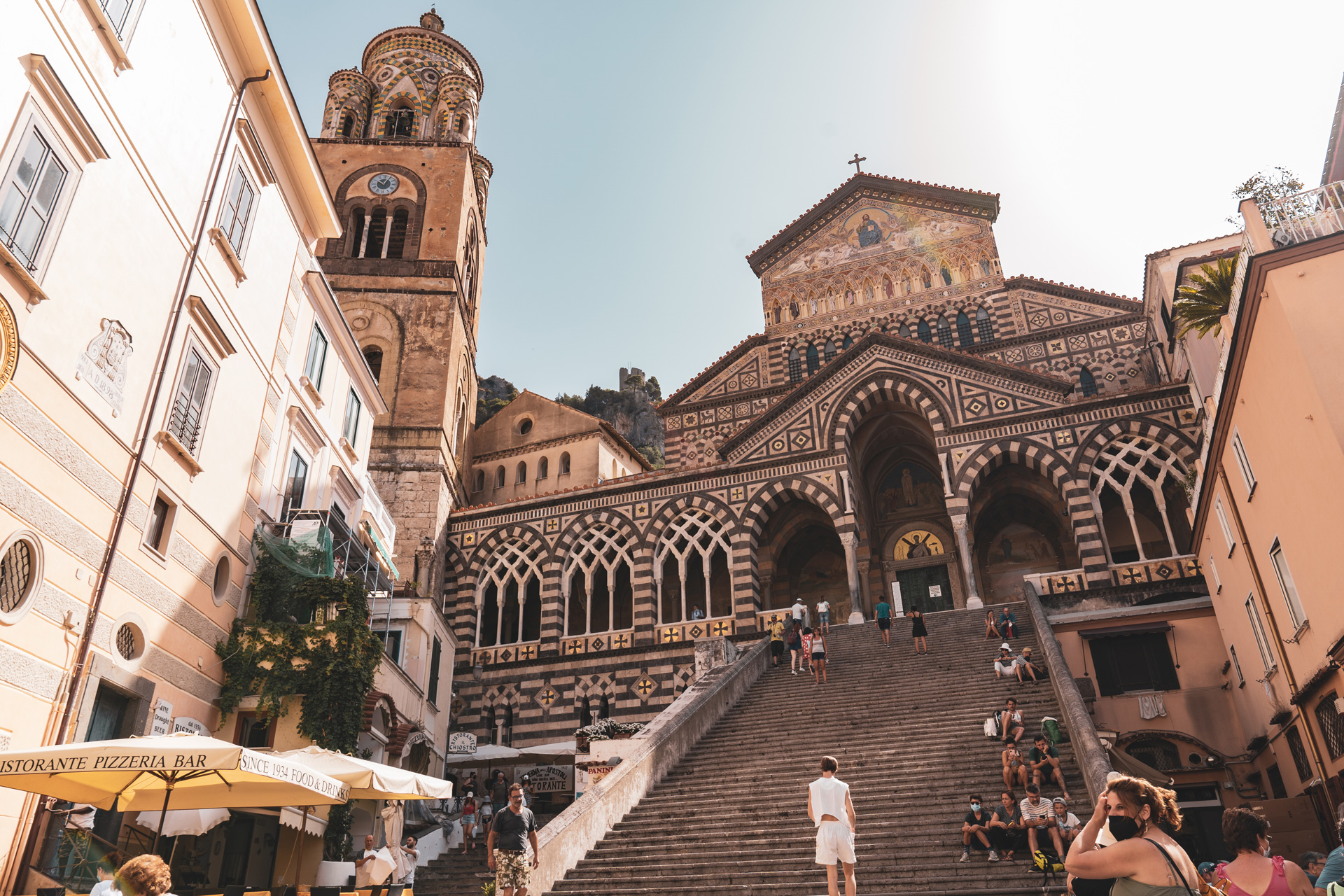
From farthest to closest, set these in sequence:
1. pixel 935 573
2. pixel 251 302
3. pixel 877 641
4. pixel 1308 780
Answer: pixel 935 573, pixel 877 641, pixel 251 302, pixel 1308 780

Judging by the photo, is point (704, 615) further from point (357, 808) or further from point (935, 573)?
point (357, 808)

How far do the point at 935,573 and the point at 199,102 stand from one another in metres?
22.2

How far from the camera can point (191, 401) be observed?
13312 mm

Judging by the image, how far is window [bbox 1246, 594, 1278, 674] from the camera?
48.8 ft

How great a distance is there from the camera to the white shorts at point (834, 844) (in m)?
8.40

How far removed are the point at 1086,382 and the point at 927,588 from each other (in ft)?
29.0

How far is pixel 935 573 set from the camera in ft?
89.7

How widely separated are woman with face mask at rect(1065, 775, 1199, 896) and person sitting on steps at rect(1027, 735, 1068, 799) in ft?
23.3

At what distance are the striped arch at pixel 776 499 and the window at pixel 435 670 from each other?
8.84 meters

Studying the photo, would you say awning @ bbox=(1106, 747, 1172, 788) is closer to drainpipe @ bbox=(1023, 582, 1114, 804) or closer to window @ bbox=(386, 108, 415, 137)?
drainpipe @ bbox=(1023, 582, 1114, 804)

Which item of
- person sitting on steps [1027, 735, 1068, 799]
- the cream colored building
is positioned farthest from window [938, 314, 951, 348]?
the cream colored building

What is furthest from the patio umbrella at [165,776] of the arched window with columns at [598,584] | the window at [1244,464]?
the arched window with columns at [598,584]

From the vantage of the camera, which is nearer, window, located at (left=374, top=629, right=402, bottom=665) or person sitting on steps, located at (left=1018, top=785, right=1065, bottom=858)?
person sitting on steps, located at (left=1018, top=785, right=1065, bottom=858)

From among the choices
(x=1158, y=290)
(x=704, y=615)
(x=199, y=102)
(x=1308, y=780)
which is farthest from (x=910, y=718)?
(x=1158, y=290)
